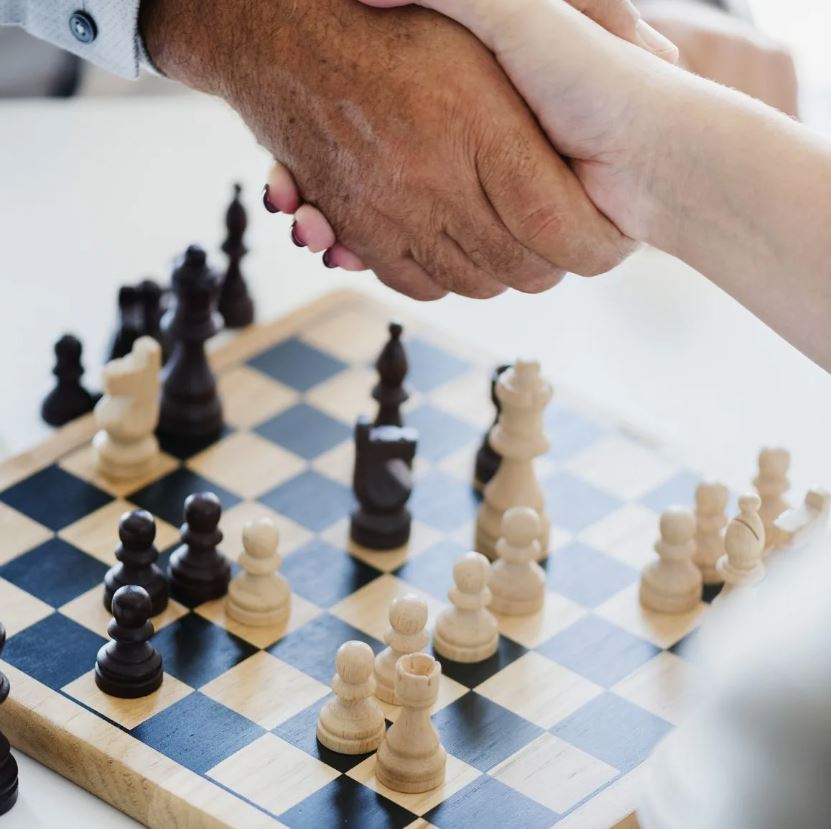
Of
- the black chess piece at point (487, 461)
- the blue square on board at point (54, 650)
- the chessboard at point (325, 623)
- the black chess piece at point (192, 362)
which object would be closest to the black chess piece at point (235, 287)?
the chessboard at point (325, 623)

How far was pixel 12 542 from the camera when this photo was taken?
67.3 inches

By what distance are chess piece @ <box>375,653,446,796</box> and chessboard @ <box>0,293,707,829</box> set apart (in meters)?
0.02

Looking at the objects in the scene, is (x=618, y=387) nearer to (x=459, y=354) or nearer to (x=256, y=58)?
(x=459, y=354)

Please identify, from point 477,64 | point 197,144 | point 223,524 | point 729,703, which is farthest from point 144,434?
point 729,703

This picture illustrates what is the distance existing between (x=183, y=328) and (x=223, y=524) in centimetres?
28

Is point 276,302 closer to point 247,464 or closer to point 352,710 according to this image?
point 247,464

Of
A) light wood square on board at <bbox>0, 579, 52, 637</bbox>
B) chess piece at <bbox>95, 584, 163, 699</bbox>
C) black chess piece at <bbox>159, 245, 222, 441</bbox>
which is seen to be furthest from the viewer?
black chess piece at <bbox>159, 245, 222, 441</bbox>

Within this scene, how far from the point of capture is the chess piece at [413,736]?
1.39m

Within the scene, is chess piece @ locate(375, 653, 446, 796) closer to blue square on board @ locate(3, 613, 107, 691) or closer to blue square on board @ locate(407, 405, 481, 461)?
blue square on board @ locate(3, 613, 107, 691)

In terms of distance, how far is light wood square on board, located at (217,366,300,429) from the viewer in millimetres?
1996

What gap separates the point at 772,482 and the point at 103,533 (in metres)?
0.75

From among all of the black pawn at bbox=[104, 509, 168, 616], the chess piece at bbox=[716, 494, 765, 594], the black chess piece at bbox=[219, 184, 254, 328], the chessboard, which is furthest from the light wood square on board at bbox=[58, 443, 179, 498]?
the chess piece at bbox=[716, 494, 765, 594]

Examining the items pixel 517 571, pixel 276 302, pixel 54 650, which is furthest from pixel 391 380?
pixel 54 650

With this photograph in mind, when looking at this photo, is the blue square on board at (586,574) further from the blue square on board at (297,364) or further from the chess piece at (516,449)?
the blue square on board at (297,364)
